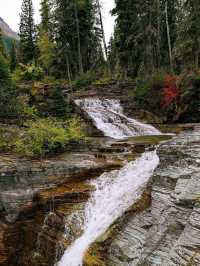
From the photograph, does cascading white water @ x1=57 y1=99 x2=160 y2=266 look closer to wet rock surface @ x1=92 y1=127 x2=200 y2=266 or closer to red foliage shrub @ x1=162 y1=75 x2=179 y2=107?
wet rock surface @ x1=92 y1=127 x2=200 y2=266

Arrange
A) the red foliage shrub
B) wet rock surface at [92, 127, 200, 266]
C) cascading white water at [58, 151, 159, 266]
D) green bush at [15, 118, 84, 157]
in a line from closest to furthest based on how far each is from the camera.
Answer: wet rock surface at [92, 127, 200, 266], cascading white water at [58, 151, 159, 266], green bush at [15, 118, 84, 157], the red foliage shrub

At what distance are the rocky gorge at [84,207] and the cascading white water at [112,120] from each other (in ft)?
17.5

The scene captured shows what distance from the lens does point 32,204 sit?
11.2 meters

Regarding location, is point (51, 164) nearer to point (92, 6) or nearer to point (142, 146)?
point (142, 146)

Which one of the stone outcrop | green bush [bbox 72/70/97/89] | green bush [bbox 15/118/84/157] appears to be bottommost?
the stone outcrop

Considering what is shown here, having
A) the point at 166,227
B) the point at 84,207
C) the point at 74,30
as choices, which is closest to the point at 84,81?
the point at 74,30

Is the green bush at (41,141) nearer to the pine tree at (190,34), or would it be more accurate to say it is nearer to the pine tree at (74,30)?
the pine tree at (190,34)

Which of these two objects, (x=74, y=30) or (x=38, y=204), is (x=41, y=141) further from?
(x=74, y=30)

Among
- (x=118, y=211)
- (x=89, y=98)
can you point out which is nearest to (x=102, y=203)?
(x=118, y=211)

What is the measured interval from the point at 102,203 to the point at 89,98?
1622cm

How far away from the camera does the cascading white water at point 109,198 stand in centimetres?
960

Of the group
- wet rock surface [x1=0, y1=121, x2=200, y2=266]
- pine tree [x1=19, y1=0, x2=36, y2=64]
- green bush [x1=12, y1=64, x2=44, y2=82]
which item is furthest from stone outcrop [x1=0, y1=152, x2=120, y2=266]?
pine tree [x1=19, y1=0, x2=36, y2=64]

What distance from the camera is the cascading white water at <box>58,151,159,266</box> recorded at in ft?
31.5

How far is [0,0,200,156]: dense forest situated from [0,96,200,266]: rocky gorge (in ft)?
6.71
